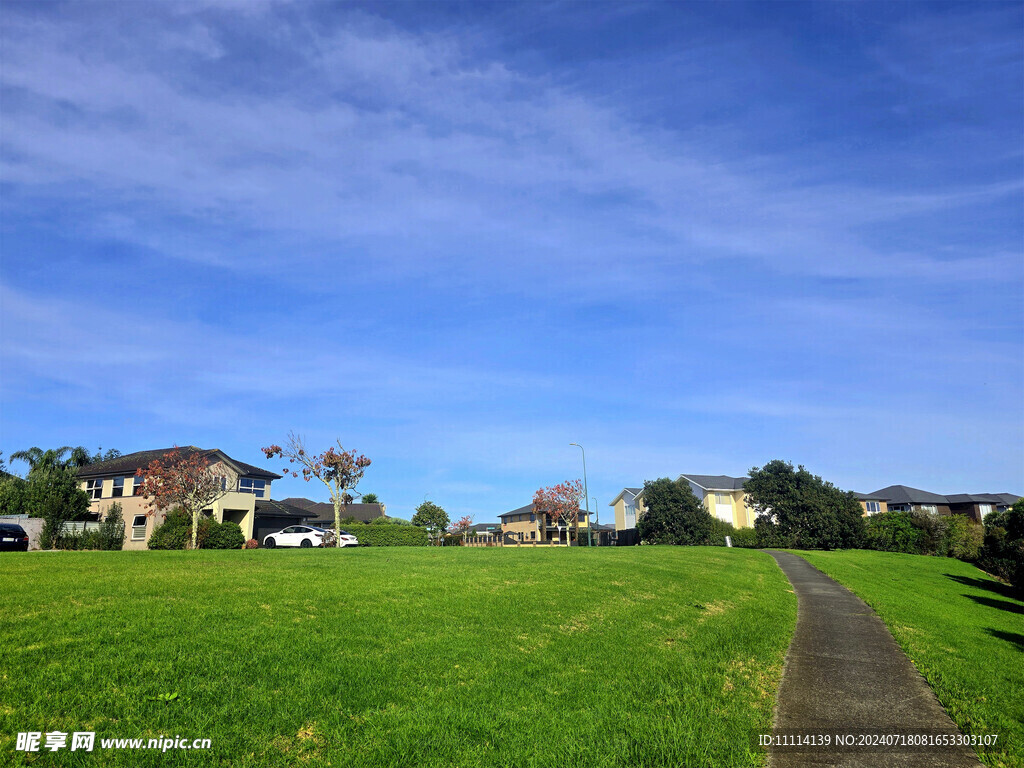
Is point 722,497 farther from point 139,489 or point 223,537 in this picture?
point 139,489

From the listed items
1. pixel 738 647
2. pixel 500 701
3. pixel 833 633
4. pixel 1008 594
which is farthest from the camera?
pixel 1008 594

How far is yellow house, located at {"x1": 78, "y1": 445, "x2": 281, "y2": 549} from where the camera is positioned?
47938 mm

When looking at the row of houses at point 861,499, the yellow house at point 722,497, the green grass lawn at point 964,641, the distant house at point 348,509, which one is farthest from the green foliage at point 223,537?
the distant house at point 348,509

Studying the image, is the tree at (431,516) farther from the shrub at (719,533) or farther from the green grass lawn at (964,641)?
the green grass lawn at (964,641)

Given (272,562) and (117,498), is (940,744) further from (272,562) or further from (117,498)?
(117,498)

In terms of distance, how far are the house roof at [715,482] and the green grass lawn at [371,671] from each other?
71829 mm

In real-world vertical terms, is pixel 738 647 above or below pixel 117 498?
below

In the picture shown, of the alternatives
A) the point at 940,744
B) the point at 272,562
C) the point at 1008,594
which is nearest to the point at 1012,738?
the point at 940,744

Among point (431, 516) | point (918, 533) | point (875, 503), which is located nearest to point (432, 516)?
point (431, 516)

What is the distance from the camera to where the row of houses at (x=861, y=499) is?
275 feet

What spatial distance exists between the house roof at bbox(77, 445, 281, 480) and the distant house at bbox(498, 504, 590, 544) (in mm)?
50082

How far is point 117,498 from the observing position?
5031 cm

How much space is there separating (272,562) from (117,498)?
129 ft

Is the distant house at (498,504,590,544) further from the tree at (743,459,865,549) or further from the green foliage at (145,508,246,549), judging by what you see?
the green foliage at (145,508,246,549)
